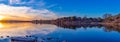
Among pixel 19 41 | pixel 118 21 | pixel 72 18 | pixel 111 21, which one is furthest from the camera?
pixel 72 18

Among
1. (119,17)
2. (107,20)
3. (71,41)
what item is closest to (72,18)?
(107,20)

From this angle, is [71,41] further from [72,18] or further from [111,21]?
[72,18]

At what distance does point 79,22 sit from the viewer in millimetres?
69625

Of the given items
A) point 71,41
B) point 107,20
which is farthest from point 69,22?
point 71,41

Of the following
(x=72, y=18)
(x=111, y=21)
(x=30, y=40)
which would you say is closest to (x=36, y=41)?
(x=30, y=40)

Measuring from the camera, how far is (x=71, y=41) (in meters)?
18.1

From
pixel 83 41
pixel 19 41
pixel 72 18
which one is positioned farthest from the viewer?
pixel 72 18

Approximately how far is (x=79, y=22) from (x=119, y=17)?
17842 millimetres

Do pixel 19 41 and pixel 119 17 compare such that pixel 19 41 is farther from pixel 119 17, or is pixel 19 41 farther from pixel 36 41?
pixel 119 17

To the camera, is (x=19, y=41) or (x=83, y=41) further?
→ (x=83, y=41)

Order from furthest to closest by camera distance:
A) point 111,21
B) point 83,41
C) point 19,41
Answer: point 111,21
point 83,41
point 19,41

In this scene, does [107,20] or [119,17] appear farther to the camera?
[107,20]

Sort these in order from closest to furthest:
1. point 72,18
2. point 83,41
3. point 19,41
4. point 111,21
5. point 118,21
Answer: point 19,41, point 83,41, point 118,21, point 111,21, point 72,18

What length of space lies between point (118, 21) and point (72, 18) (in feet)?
50.6
